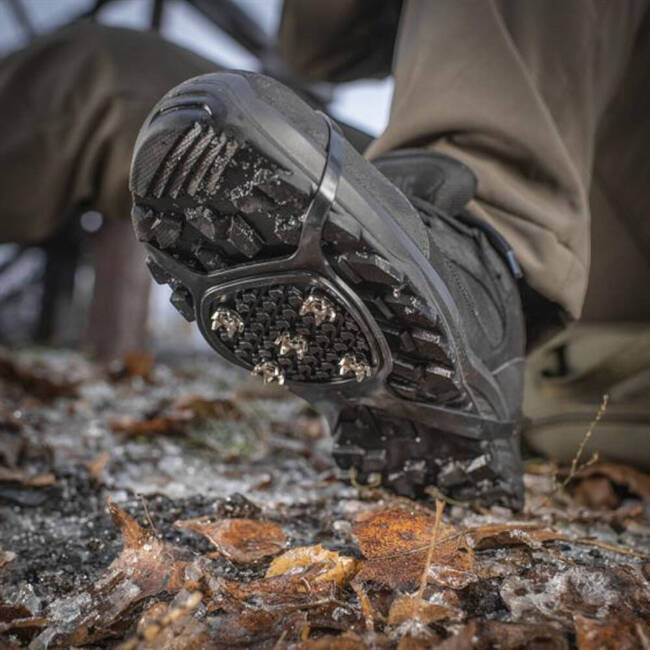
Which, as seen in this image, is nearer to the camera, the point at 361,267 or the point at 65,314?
the point at 361,267

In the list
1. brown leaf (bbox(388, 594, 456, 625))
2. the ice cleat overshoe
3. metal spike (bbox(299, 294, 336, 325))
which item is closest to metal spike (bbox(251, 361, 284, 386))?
the ice cleat overshoe

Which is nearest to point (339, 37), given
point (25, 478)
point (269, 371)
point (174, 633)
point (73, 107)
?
point (73, 107)

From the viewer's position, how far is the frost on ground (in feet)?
Answer: 1.87

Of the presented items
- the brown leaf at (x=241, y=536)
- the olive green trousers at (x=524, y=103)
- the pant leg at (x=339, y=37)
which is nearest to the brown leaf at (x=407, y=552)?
the brown leaf at (x=241, y=536)

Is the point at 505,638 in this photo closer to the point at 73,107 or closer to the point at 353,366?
the point at 353,366

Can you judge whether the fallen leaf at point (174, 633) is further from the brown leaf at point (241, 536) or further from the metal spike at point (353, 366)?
the metal spike at point (353, 366)

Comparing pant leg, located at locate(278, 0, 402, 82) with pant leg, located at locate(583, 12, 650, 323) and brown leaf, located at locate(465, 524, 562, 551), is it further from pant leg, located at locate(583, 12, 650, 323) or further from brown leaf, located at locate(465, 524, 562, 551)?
brown leaf, located at locate(465, 524, 562, 551)

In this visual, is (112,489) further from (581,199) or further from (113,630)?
(581,199)

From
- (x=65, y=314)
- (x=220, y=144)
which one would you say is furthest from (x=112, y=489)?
(x=65, y=314)

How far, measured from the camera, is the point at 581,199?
1001mm

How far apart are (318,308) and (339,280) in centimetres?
4

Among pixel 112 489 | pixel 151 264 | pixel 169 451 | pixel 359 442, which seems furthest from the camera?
pixel 169 451

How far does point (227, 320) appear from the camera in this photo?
30.7 inches

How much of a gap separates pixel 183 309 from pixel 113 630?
382 mm
